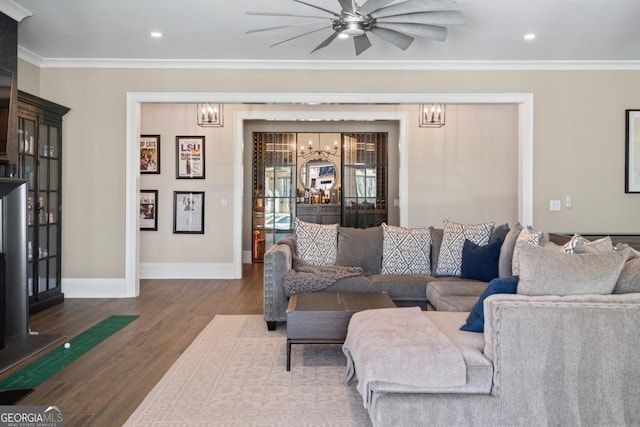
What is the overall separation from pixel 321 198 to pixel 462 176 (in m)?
3.07

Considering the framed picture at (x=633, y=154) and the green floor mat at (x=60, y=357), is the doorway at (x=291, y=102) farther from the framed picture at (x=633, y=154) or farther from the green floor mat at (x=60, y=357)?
the green floor mat at (x=60, y=357)

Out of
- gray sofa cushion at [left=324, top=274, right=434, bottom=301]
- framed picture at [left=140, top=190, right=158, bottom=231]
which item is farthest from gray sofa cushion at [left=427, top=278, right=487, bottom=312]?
framed picture at [left=140, top=190, right=158, bottom=231]

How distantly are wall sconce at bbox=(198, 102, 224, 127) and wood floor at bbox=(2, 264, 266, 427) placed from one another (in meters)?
2.36

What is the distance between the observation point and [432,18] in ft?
11.1

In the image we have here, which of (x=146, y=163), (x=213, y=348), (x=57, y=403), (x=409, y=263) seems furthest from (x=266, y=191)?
(x=57, y=403)

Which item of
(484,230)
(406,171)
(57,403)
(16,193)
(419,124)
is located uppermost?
(419,124)

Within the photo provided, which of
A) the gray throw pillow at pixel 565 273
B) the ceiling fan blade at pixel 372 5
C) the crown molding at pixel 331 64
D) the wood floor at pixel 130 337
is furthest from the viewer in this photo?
the crown molding at pixel 331 64

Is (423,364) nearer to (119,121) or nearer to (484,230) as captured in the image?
(484,230)

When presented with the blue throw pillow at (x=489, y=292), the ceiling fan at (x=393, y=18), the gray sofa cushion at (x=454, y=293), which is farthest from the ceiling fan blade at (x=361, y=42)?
the blue throw pillow at (x=489, y=292)

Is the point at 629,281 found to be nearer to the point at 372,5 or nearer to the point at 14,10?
the point at 372,5

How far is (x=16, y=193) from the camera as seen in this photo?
161 inches

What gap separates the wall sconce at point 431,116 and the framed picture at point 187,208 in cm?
352

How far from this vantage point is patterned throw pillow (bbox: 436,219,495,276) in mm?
4551

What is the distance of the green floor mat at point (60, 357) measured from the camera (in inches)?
118
